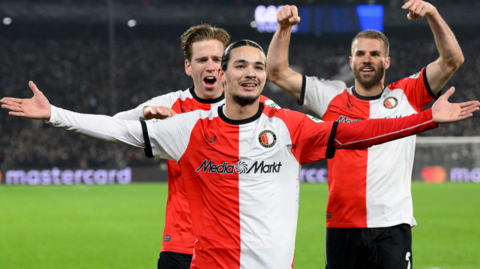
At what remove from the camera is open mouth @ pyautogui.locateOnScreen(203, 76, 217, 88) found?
13.3 ft

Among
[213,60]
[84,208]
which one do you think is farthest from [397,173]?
[84,208]

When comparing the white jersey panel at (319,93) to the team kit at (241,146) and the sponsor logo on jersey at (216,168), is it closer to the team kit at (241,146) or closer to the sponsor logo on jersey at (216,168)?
the team kit at (241,146)

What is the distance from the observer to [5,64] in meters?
33.1

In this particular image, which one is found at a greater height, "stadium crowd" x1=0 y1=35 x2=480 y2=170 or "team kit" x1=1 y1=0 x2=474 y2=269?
"stadium crowd" x1=0 y1=35 x2=480 y2=170

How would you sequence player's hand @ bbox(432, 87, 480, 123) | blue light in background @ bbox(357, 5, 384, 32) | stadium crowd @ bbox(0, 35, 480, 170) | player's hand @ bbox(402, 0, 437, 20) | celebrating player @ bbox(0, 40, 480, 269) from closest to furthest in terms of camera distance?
player's hand @ bbox(432, 87, 480, 123)
celebrating player @ bbox(0, 40, 480, 269)
player's hand @ bbox(402, 0, 437, 20)
stadium crowd @ bbox(0, 35, 480, 170)
blue light in background @ bbox(357, 5, 384, 32)

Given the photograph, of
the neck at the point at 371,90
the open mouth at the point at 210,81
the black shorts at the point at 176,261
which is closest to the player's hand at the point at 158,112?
the open mouth at the point at 210,81

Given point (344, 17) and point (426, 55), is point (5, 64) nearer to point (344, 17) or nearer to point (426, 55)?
point (344, 17)

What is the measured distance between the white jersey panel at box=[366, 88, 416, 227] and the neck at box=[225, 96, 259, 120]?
1230mm

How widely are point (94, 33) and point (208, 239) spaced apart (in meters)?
34.3

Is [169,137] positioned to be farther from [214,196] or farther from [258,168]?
[258,168]

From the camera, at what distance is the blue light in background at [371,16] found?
31.1m

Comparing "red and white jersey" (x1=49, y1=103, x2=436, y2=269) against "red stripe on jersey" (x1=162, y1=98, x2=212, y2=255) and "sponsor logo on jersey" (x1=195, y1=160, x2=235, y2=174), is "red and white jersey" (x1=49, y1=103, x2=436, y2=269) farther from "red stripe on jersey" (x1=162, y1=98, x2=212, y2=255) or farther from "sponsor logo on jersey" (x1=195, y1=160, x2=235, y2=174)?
"red stripe on jersey" (x1=162, y1=98, x2=212, y2=255)

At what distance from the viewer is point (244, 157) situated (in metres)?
3.14

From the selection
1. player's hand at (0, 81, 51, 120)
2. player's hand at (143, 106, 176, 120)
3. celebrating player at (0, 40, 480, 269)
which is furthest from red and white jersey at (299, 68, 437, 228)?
player's hand at (0, 81, 51, 120)
